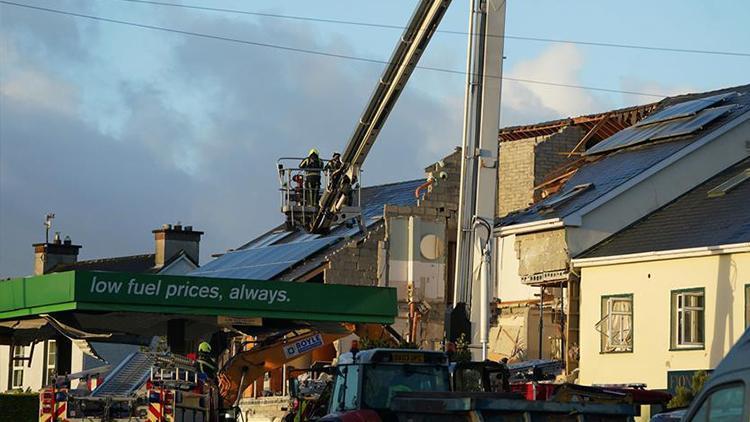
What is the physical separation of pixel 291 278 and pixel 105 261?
73.9 ft

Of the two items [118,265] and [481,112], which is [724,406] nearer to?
[481,112]

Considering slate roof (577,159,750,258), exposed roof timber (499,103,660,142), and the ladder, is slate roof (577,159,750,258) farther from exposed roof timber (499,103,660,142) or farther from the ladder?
the ladder

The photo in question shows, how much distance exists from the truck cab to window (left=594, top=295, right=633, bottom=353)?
15.8 m

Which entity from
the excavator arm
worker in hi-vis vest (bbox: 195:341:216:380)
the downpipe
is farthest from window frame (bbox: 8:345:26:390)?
worker in hi-vis vest (bbox: 195:341:216:380)

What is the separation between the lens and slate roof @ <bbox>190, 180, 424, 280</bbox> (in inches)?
1692

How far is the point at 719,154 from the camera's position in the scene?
37469mm

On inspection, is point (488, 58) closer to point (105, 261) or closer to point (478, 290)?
point (478, 290)

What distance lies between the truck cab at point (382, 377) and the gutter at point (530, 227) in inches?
688

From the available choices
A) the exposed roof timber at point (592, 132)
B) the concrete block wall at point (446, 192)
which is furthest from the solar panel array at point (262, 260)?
the exposed roof timber at point (592, 132)

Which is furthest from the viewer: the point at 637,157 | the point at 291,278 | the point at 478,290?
the point at 291,278

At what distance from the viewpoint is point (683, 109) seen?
39.9 metres

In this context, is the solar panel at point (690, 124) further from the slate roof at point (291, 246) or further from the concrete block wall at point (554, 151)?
the slate roof at point (291, 246)

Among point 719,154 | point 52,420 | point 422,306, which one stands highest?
point 719,154

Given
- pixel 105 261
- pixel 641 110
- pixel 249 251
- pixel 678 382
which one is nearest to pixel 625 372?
pixel 678 382
